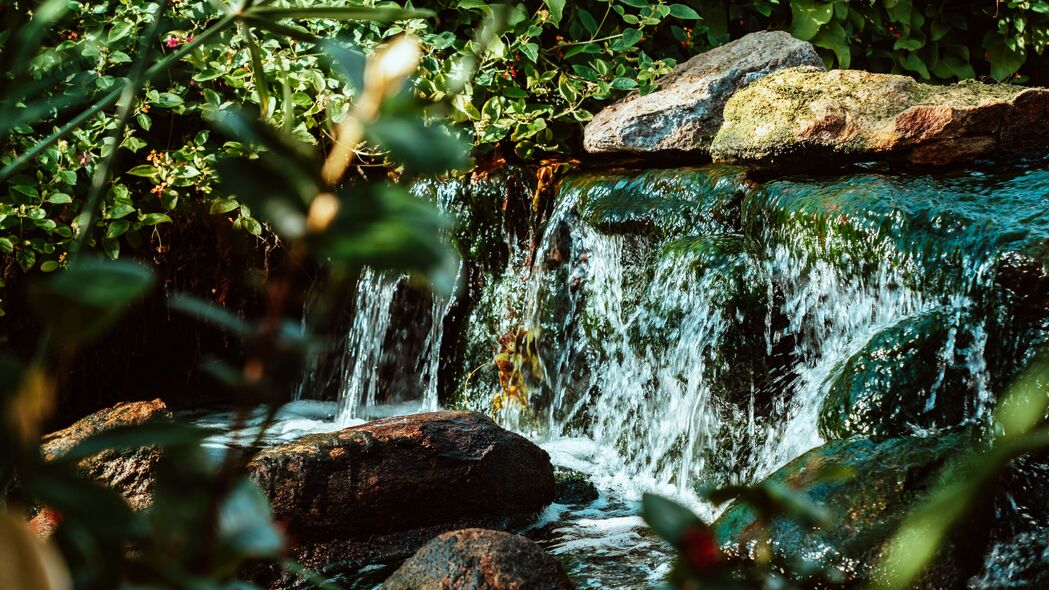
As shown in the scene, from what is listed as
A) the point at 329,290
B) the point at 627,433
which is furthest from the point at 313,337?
the point at 627,433

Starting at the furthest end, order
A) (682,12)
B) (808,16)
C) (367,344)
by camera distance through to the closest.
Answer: (808,16)
(682,12)
(367,344)

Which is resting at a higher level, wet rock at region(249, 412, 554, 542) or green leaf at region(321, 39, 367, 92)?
green leaf at region(321, 39, 367, 92)

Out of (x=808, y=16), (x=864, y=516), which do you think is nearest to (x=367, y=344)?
(x=864, y=516)

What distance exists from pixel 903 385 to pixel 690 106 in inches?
109

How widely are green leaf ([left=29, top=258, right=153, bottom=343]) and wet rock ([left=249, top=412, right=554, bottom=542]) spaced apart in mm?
3408

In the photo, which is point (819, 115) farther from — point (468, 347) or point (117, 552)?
point (117, 552)

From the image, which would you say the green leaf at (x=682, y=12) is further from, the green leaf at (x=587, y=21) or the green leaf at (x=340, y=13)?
the green leaf at (x=340, y=13)

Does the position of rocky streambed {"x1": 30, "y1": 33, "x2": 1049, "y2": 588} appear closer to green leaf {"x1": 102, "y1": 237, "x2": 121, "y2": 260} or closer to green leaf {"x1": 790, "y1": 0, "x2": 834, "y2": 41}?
green leaf {"x1": 102, "y1": 237, "x2": 121, "y2": 260}

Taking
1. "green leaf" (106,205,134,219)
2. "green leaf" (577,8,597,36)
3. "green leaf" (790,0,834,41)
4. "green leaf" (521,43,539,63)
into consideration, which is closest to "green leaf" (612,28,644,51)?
"green leaf" (577,8,597,36)

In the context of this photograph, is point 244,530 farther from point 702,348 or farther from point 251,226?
point 251,226

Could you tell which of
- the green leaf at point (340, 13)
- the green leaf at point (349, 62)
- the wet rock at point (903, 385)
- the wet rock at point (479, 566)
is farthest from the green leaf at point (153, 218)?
the green leaf at point (349, 62)

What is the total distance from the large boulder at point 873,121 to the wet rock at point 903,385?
4.31ft

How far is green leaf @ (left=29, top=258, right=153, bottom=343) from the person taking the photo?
0.41 meters

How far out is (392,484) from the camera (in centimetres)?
396
